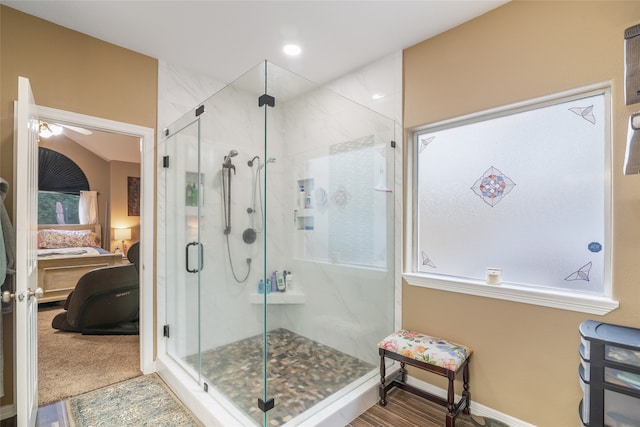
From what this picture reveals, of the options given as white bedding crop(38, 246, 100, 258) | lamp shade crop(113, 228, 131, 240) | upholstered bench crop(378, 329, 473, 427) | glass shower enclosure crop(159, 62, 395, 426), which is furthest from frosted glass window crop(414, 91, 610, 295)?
lamp shade crop(113, 228, 131, 240)

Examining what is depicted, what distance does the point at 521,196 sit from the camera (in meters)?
1.98

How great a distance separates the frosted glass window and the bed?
16.6ft

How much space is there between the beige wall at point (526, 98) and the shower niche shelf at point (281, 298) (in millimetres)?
956

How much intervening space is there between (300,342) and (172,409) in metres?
1.01

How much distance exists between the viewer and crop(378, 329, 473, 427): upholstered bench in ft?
6.09

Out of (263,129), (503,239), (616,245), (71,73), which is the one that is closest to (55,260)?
(71,73)

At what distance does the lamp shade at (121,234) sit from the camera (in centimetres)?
609

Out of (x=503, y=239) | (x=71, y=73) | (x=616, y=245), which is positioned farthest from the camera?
(x=71, y=73)

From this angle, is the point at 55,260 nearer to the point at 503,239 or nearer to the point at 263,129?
the point at 263,129

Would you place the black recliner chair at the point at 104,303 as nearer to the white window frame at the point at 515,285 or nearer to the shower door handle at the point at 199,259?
the shower door handle at the point at 199,259

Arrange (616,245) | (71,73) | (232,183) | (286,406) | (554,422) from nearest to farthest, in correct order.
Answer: (616,245) < (554,422) < (286,406) < (71,73) < (232,183)

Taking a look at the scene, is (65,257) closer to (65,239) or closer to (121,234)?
(65,239)

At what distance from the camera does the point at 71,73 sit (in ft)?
7.37

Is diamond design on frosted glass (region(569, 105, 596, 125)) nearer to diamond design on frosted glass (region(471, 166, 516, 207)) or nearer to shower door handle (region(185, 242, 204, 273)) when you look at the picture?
diamond design on frosted glass (region(471, 166, 516, 207))
